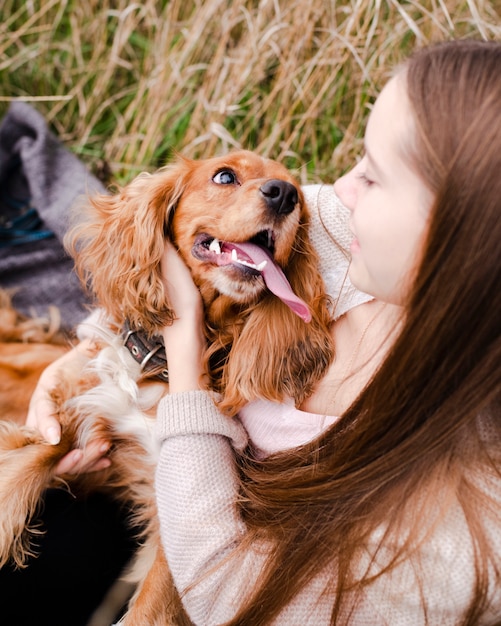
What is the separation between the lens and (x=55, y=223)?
9.06 ft

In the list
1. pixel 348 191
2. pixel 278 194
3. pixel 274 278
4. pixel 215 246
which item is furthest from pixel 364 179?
pixel 215 246

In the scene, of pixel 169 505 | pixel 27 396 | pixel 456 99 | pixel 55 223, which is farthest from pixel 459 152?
pixel 55 223

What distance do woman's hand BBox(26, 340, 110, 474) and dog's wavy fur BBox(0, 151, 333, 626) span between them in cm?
3

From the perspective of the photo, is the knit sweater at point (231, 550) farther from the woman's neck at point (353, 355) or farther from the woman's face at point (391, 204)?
the woman's face at point (391, 204)

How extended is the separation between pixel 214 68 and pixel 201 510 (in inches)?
83.5

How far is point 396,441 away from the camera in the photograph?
138 centimetres

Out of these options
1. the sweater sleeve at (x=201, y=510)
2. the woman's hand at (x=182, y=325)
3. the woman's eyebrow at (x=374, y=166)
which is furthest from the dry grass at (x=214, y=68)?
the sweater sleeve at (x=201, y=510)

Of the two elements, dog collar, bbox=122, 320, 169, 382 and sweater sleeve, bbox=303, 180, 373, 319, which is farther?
dog collar, bbox=122, 320, 169, 382

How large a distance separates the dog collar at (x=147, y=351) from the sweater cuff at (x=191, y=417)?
0.29m

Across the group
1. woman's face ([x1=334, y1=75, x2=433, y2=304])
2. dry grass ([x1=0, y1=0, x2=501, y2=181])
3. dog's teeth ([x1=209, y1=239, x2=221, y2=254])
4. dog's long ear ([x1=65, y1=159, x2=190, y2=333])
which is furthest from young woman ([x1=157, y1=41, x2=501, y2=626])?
dry grass ([x1=0, y1=0, x2=501, y2=181])

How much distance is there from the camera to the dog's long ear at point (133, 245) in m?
1.76

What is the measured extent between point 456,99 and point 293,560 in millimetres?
1086

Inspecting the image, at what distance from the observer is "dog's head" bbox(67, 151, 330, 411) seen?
1.67 metres

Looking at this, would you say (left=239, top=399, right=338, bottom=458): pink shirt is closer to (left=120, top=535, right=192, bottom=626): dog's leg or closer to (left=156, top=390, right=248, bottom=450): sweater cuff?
(left=156, top=390, right=248, bottom=450): sweater cuff
